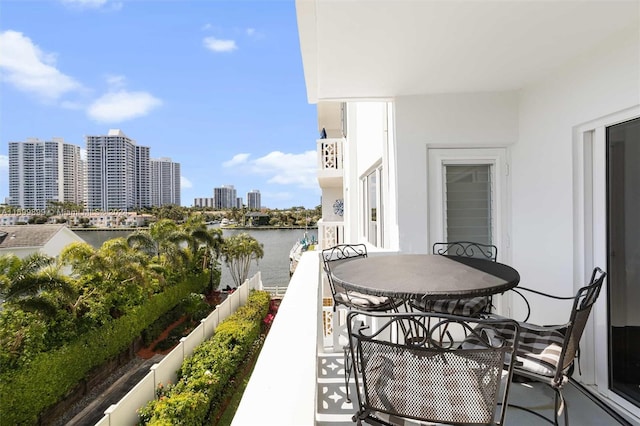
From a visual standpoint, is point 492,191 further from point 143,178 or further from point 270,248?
point 143,178

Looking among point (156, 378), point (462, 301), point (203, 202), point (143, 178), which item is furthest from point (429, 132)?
point (203, 202)

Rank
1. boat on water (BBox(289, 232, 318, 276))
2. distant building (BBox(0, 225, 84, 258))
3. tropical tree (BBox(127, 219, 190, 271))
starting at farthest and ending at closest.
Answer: boat on water (BBox(289, 232, 318, 276))
tropical tree (BBox(127, 219, 190, 271))
distant building (BBox(0, 225, 84, 258))

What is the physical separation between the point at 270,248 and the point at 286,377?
45881 mm

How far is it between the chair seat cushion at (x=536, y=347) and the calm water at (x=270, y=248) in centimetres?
2517

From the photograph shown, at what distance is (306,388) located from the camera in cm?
115

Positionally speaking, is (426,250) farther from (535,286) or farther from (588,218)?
(588,218)

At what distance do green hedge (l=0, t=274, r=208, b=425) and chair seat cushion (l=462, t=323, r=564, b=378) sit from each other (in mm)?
11638

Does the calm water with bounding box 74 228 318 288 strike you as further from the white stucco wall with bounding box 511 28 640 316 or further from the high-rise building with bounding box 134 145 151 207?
the white stucco wall with bounding box 511 28 640 316

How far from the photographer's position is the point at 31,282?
34.2ft

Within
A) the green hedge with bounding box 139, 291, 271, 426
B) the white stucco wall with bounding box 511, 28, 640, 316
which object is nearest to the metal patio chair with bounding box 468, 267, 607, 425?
the white stucco wall with bounding box 511, 28, 640, 316

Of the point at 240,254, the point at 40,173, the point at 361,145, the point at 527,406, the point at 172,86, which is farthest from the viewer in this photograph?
the point at 172,86

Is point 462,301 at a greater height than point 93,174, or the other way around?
point 93,174

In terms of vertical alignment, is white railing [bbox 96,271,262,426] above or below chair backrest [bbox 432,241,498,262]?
below

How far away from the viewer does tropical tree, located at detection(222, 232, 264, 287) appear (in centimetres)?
2952
